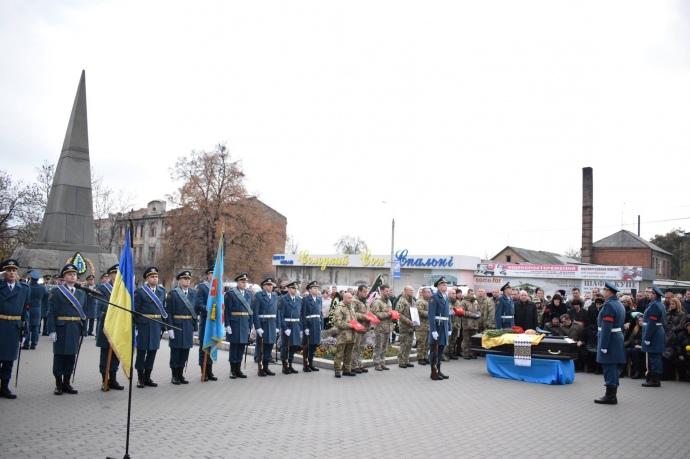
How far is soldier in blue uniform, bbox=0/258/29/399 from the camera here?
26.1 feet

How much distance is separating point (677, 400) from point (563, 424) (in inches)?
150

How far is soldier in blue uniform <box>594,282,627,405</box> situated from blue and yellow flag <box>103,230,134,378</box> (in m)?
7.83

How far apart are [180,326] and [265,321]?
6.16 feet

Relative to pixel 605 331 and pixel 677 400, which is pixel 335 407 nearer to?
pixel 605 331

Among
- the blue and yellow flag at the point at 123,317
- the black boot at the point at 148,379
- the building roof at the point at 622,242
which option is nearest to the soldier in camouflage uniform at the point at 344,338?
the black boot at the point at 148,379

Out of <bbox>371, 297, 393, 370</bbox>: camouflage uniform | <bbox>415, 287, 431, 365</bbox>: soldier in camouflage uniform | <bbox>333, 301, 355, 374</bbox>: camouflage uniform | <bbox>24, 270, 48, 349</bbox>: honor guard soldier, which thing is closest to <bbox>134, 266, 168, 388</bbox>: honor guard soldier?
<bbox>333, 301, 355, 374</bbox>: camouflage uniform

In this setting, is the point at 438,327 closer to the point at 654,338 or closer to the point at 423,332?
the point at 423,332

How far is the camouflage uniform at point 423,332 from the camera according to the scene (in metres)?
13.7

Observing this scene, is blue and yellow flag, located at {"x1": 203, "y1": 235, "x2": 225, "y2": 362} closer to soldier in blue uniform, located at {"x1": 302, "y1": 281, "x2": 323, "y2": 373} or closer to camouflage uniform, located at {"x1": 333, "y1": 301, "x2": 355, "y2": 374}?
soldier in blue uniform, located at {"x1": 302, "y1": 281, "x2": 323, "y2": 373}

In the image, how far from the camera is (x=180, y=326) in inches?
403

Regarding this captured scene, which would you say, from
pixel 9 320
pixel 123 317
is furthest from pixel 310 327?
pixel 123 317

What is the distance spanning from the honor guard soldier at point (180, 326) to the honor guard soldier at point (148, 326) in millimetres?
262

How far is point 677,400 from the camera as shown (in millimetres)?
9836

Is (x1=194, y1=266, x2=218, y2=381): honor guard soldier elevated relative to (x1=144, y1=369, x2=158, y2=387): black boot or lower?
elevated
